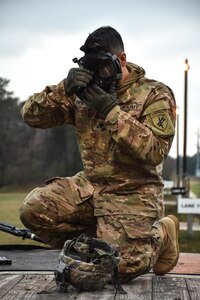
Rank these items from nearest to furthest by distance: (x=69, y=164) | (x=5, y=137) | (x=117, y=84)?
(x=117, y=84)
(x=5, y=137)
(x=69, y=164)

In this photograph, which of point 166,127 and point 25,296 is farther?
point 166,127

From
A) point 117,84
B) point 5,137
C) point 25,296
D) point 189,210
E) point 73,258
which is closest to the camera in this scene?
point 25,296

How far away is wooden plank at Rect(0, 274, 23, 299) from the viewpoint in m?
3.49

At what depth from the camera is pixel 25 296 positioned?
332 centimetres

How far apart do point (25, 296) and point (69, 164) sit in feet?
85.2

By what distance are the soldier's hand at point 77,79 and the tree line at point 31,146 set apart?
18.5 meters

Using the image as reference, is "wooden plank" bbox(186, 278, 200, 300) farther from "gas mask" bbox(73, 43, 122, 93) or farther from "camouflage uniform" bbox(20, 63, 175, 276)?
"gas mask" bbox(73, 43, 122, 93)

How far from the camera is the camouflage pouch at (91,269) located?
11.5 ft

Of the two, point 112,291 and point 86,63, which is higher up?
point 86,63

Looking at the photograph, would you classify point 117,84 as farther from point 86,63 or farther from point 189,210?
point 189,210

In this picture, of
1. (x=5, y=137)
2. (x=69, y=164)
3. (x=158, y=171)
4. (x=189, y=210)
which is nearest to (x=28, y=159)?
(x=5, y=137)

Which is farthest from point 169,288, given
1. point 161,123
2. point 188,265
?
point 188,265

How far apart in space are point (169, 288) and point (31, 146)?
83.9ft

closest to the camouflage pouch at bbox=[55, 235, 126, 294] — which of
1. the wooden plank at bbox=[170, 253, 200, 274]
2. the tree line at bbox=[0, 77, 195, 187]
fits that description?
the wooden plank at bbox=[170, 253, 200, 274]
